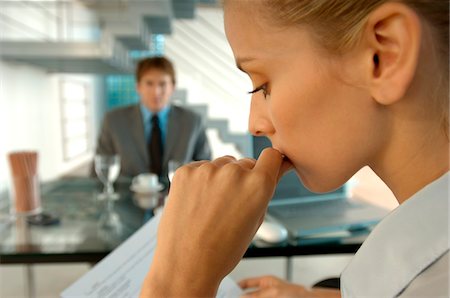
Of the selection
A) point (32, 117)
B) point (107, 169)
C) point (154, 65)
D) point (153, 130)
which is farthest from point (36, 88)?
point (107, 169)

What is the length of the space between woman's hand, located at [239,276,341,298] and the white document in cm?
4

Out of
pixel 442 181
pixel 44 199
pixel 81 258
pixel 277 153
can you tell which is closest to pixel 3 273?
pixel 44 199

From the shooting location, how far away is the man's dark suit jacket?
1977 mm

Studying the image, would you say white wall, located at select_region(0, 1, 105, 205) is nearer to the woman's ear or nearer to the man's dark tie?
the man's dark tie

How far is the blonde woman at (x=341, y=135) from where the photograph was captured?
13.9 inches

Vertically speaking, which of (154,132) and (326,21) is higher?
(326,21)

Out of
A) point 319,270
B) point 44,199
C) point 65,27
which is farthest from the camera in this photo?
point 65,27

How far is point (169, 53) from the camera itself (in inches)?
175

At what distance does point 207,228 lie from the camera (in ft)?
1.28

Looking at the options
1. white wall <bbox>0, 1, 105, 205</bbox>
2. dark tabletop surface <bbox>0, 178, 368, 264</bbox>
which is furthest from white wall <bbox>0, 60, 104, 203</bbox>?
dark tabletop surface <bbox>0, 178, 368, 264</bbox>

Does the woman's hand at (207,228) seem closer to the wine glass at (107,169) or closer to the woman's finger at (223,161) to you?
the woman's finger at (223,161)

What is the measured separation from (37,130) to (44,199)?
143 inches

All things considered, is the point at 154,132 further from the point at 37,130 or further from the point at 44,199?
the point at 37,130

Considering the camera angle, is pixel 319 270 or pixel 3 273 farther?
pixel 3 273
